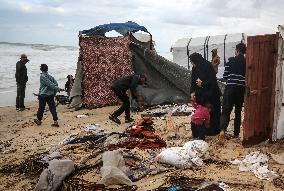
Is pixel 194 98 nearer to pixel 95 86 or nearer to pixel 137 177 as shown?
pixel 137 177

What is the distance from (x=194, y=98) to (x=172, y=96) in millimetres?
5547

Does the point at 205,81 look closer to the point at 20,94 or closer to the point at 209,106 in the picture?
the point at 209,106

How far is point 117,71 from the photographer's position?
13.5m

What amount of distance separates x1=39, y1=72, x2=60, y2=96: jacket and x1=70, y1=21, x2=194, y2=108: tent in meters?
2.91

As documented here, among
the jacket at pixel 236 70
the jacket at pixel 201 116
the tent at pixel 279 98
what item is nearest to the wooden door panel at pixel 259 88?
the tent at pixel 279 98

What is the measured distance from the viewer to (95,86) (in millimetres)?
13336

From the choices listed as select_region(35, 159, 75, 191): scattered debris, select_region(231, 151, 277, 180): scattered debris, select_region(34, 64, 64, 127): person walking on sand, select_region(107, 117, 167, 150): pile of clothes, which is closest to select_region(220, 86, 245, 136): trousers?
select_region(231, 151, 277, 180): scattered debris

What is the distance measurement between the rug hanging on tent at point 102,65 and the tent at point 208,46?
6.93m

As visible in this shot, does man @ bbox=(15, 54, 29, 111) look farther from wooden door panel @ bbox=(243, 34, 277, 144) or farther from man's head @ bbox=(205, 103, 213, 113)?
wooden door panel @ bbox=(243, 34, 277, 144)

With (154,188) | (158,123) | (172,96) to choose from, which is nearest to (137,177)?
(154,188)

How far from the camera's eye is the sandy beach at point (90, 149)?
18.5 ft

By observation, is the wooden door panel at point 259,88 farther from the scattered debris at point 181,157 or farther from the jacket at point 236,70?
the scattered debris at point 181,157

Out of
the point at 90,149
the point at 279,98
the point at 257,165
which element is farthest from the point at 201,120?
the point at 90,149

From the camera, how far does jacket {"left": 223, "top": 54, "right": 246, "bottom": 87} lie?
7.52 m
